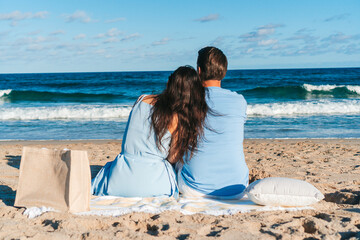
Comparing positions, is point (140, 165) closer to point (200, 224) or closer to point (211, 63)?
point (200, 224)

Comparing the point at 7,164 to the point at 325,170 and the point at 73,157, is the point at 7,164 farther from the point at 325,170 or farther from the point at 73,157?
the point at 325,170

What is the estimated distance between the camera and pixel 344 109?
12539 mm

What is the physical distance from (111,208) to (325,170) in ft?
9.52

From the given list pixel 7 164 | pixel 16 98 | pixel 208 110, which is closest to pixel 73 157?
pixel 208 110

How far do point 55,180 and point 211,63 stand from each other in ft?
4.98

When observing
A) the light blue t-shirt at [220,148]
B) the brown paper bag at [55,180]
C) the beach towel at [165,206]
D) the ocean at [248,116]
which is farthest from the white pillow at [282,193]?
the brown paper bag at [55,180]

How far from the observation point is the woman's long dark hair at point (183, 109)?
9.16ft

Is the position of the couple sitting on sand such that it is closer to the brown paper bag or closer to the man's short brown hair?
the man's short brown hair

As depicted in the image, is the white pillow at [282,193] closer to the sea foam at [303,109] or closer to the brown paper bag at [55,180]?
the brown paper bag at [55,180]

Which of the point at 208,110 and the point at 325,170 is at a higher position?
the point at 208,110

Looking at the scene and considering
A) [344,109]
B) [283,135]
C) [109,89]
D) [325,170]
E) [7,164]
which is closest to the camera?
[325,170]

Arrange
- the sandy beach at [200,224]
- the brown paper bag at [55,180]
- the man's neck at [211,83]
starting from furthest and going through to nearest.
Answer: the man's neck at [211,83] < the brown paper bag at [55,180] < the sandy beach at [200,224]

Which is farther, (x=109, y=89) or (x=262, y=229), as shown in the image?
(x=109, y=89)

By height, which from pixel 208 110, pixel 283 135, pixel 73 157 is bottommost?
pixel 283 135
